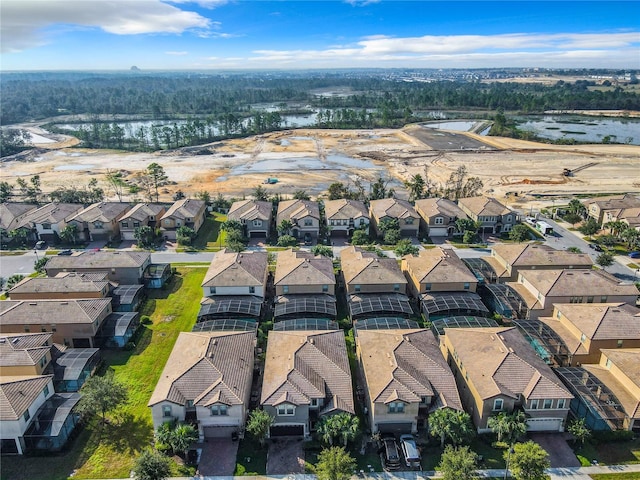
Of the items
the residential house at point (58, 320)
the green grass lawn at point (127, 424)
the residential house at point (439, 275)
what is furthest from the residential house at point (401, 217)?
the residential house at point (58, 320)

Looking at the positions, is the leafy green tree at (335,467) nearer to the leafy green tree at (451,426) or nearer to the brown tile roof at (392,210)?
the leafy green tree at (451,426)

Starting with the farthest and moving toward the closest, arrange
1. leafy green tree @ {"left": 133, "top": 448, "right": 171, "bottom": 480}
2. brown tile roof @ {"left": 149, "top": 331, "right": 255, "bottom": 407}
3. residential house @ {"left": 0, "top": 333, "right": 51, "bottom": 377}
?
residential house @ {"left": 0, "top": 333, "right": 51, "bottom": 377}, brown tile roof @ {"left": 149, "top": 331, "right": 255, "bottom": 407}, leafy green tree @ {"left": 133, "top": 448, "right": 171, "bottom": 480}

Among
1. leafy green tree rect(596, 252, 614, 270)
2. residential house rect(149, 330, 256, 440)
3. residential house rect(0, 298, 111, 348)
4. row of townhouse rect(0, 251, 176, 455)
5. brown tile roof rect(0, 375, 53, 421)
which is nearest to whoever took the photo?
brown tile roof rect(0, 375, 53, 421)

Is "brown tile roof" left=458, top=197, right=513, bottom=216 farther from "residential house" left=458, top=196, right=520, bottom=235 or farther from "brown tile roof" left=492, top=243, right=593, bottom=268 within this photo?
"brown tile roof" left=492, top=243, right=593, bottom=268

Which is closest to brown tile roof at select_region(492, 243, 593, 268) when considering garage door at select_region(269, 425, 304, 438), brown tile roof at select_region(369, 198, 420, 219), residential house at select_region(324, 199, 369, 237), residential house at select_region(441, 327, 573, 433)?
brown tile roof at select_region(369, 198, 420, 219)

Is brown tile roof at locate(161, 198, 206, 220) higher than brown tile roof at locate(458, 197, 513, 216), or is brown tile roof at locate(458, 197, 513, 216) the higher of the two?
brown tile roof at locate(161, 198, 206, 220)
